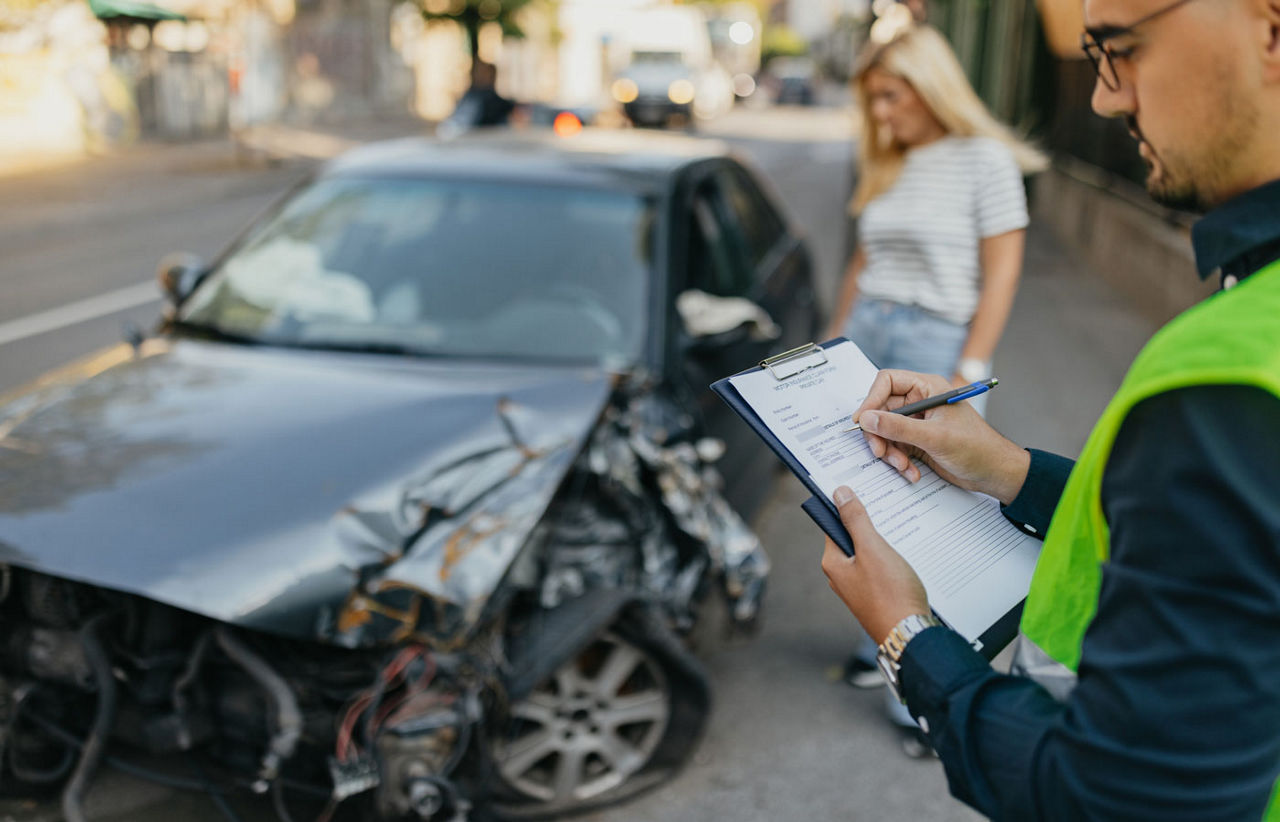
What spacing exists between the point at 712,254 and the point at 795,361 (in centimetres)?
282

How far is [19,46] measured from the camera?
58.7 feet

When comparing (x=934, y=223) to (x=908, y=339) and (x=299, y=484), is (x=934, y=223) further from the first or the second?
(x=299, y=484)

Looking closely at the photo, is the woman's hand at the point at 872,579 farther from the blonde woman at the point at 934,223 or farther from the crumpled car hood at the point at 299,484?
the blonde woman at the point at 934,223

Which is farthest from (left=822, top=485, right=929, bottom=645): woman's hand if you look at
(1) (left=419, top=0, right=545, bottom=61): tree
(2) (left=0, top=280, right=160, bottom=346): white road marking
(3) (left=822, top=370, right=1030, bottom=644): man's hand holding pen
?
(1) (left=419, top=0, right=545, bottom=61): tree

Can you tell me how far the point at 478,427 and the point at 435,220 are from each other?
1.24 metres

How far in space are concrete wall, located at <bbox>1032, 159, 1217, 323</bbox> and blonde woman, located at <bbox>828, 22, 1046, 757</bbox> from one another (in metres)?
3.82

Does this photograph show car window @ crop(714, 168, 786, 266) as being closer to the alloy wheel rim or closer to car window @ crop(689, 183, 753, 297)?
car window @ crop(689, 183, 753, 297)

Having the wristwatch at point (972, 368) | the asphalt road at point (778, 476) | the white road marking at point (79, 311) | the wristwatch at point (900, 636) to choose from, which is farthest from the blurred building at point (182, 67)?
the wristwatch at point (900, 636)

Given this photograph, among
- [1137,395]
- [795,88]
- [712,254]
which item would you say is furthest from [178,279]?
[795,88]

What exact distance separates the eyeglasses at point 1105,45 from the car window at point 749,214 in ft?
11.0

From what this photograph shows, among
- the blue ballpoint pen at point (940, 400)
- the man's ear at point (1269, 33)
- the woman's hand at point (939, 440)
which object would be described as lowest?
the woman's hand at point (939, 440)

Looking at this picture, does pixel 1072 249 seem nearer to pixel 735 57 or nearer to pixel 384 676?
pixel 384 676

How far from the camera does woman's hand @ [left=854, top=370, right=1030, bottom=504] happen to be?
139 cm

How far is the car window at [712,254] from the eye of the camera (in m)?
4.05
